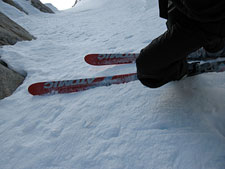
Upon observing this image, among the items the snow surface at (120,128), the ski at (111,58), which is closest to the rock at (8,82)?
the snow surface at (120,128)

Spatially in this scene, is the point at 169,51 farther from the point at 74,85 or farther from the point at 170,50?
the point at 74,85

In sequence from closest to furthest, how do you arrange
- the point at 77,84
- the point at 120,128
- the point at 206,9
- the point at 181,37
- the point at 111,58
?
the point at 206,9 < the point at 181,37 < the point at 120,128 < the point at 77,84 < the point at 111,58

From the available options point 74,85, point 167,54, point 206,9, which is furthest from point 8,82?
point 206,9

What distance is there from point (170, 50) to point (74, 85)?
106cm

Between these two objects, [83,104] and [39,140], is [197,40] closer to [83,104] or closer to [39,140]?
[83,104]

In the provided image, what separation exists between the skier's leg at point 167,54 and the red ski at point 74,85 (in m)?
0.49

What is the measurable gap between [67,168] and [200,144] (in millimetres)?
730

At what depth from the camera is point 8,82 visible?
5.71 feet

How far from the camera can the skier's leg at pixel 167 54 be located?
2.50ft

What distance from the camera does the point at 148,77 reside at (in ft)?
3.28

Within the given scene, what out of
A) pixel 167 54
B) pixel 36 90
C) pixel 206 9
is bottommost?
pixel 36 90

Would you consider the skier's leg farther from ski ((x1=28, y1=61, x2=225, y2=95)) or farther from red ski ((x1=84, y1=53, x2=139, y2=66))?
red ski ((x1=84, y1=53, x2=139, y2=66))

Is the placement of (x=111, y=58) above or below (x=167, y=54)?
below

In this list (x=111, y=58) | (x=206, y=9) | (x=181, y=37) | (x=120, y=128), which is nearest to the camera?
(x=206, y=9)
